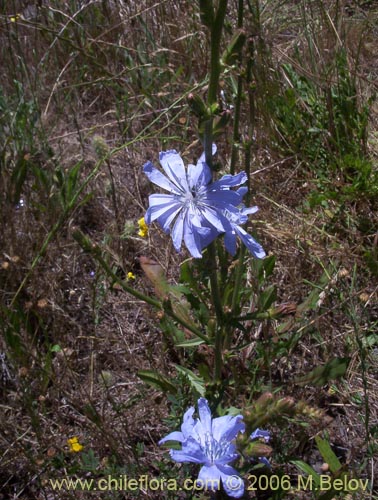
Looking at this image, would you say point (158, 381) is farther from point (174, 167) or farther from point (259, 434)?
point (174, 167)

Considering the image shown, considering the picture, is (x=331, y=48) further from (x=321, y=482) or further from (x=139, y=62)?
(x=321, y=482)

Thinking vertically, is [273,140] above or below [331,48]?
below

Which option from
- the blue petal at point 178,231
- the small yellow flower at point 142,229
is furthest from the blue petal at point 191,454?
the small yellow flower at point 142,229

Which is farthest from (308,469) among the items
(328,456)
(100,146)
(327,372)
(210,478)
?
(100,146)

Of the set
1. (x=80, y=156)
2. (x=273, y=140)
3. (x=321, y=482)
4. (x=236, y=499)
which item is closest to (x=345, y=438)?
(x=321, y=482)

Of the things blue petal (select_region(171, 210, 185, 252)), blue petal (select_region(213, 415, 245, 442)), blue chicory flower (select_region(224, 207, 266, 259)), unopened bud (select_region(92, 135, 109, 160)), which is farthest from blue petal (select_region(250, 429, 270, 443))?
unopened bud (select_region(92, 135, 109, 160))
